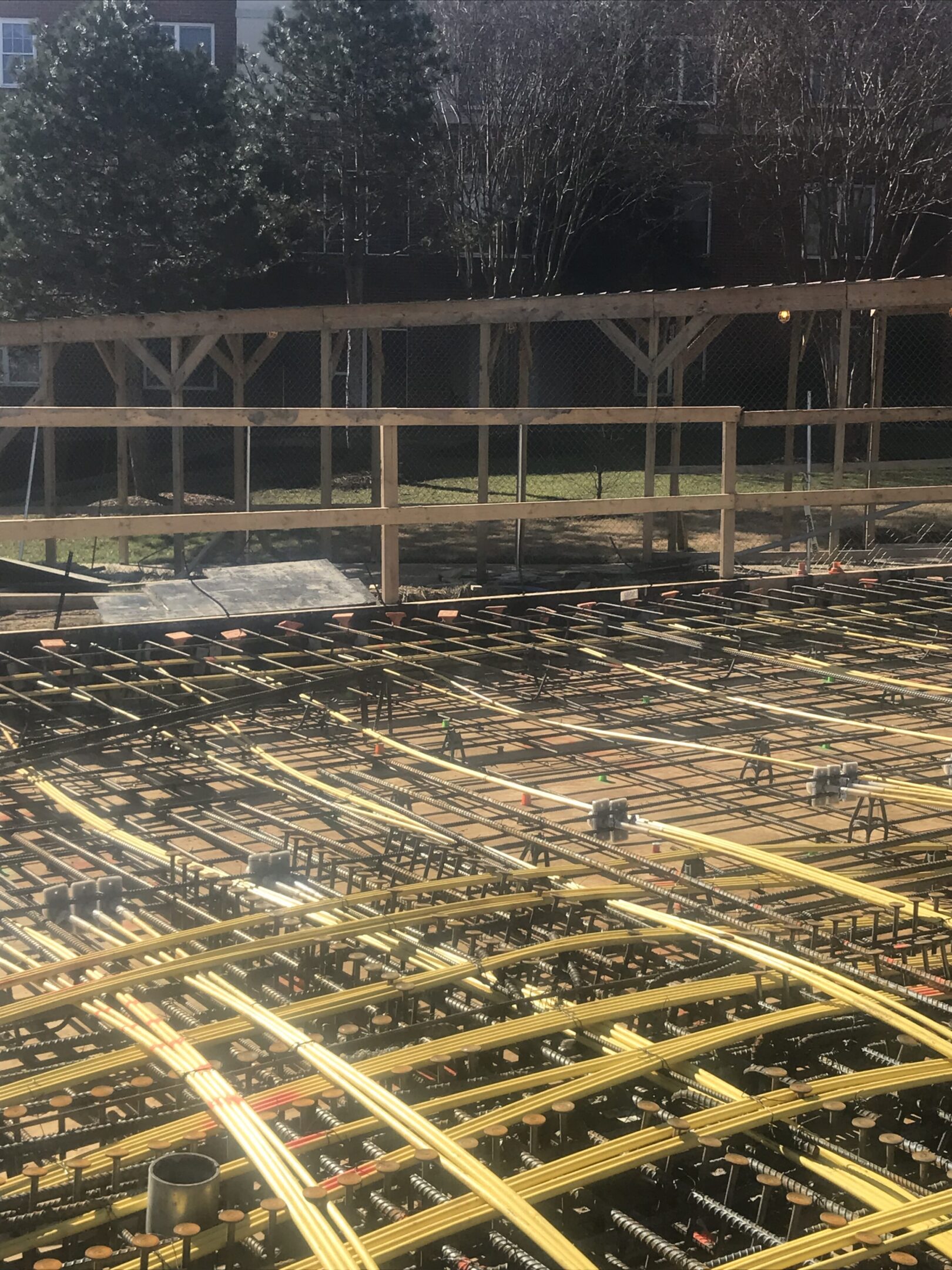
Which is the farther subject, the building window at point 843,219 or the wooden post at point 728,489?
the building window at point 843,219

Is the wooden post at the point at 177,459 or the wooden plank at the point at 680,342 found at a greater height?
the wooden plank at the point at 680,342

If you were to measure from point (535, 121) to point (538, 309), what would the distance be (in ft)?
45.9

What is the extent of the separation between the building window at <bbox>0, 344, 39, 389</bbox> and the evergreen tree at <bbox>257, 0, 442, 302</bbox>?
5785mm

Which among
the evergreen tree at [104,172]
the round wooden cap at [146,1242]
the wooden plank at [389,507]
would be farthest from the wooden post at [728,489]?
the evergreen tree at [104,172]

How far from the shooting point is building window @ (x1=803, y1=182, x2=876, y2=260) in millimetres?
25078

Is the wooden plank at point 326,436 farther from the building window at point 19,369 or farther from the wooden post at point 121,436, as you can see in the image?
the building window at point 19,369

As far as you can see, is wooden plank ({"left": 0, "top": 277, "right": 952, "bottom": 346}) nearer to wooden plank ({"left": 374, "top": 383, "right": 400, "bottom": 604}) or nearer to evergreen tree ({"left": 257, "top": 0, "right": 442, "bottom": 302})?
wooden plank ({"left": 374, "top": 383, "right": 400, "bottom": 604})

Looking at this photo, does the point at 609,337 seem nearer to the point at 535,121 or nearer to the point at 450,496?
the point at 450,496

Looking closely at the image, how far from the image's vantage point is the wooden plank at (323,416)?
291 inches

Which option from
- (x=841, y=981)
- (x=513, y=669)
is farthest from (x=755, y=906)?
(x=513, y=669)

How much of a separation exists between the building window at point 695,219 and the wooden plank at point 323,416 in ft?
66.2

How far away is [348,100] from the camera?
25.0 metres

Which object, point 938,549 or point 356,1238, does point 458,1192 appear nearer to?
point 356,1238

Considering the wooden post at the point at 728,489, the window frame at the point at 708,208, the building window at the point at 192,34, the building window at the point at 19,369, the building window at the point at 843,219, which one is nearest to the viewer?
the wooden post at the point at 728,489
